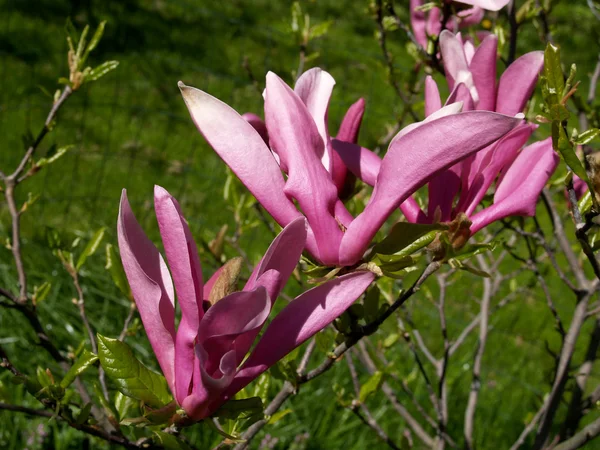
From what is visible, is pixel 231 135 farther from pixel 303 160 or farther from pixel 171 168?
pixel 171 168

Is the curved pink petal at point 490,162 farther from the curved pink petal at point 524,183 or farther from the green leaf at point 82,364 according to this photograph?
the green leaf at point 82,364

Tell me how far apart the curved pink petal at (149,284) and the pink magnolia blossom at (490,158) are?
211 millimetres

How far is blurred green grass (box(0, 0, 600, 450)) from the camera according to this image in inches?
80.4

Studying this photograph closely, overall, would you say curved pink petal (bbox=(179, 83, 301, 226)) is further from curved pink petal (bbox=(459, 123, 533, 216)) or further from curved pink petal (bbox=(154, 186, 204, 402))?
curved pink petal (bbox=(459, 123, 533, 216))

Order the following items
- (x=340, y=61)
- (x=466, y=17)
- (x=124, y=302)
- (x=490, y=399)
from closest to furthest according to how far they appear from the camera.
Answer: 1. (x=466, y=17)
2. (x=124, y=302)
3. (x=490, y=399)
4. (x=340, y=61)

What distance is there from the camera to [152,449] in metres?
0.76

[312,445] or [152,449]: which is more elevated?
[152,449]

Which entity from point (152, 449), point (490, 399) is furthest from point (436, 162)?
point (490, 399)

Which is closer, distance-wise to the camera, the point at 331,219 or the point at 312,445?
the point at 331,219

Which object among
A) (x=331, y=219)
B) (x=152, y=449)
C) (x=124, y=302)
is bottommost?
(x=124, y=302)

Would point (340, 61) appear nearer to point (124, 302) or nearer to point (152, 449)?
point (124, 302)

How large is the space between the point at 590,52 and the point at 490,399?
4.17m

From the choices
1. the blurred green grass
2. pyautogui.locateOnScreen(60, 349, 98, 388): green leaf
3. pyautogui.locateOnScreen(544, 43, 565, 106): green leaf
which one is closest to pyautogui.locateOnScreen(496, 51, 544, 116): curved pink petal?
pyautogui.locateOnScreen(544, 43, 565, 106): green leaf

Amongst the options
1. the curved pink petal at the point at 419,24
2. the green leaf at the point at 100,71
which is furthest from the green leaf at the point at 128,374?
the curved pink petal at the point at 419,24
